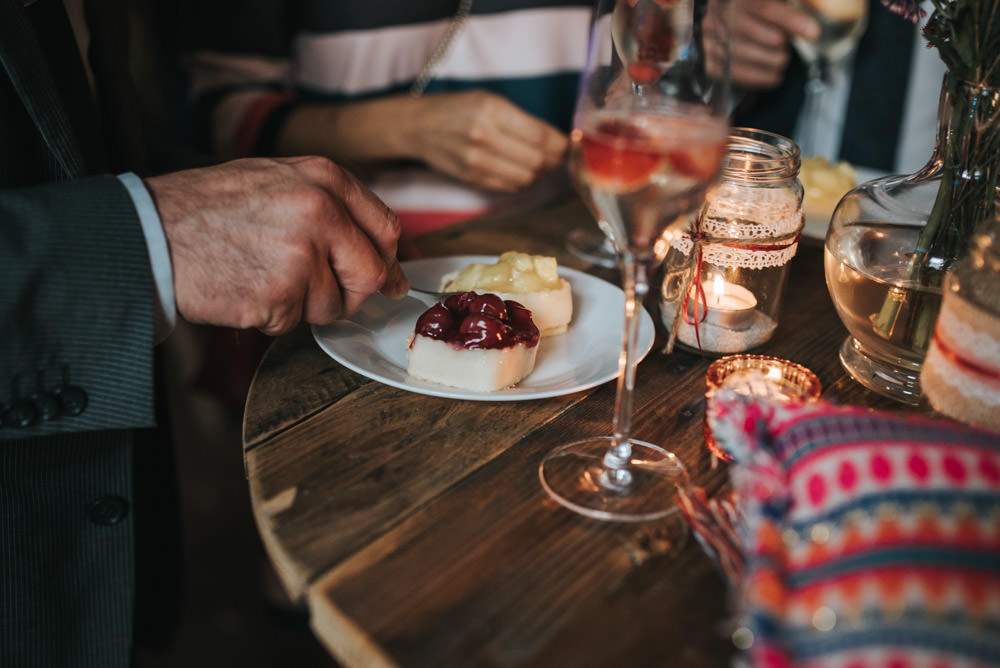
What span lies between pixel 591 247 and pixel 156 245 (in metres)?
0.72

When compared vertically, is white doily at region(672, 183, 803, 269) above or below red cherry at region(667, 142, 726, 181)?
below

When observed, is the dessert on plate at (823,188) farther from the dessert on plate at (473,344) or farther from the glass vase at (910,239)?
the dessert on plate at (473,344)

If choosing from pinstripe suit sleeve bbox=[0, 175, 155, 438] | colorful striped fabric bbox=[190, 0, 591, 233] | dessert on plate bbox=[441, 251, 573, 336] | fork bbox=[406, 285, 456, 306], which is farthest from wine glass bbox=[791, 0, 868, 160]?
pinstripe suit sleeve bbox=[0, 175, 155, 438]

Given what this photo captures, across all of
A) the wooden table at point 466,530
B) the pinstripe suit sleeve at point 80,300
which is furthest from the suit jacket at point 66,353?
the wooden table at point 466,530

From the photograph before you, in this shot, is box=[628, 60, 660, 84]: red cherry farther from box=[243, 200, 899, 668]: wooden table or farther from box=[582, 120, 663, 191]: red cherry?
box=[243, 200, 899, 668]: wooden table

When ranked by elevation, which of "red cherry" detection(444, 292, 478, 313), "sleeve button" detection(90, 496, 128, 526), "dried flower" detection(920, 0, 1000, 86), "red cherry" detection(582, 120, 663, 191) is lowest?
"sleeve button" detection(90, 496, 128, 526)

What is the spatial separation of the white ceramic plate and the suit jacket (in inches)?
8.8

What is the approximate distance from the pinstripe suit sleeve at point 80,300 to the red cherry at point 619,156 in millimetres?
433

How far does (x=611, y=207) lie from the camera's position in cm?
58

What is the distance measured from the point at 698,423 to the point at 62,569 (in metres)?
0.73

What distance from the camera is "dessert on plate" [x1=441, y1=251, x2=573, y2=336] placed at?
0.93 m

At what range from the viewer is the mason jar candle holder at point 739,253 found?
2.79 ft

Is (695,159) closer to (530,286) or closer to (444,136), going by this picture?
(530,286)

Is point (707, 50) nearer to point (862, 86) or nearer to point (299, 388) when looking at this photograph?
point (299, 388)
